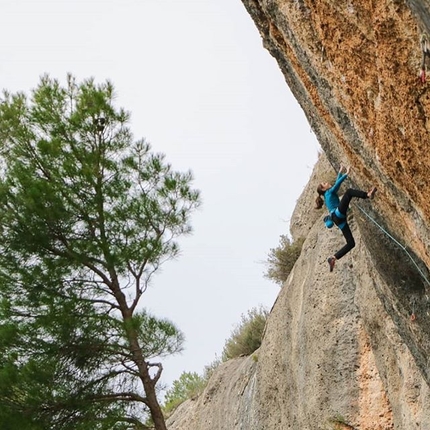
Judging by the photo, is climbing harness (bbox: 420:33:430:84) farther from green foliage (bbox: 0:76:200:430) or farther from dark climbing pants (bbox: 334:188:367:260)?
green foliage (bbox: 0:76:200:430)

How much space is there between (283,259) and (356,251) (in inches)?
240

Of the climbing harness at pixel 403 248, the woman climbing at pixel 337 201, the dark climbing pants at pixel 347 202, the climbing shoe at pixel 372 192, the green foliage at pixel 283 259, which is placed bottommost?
the climbing harness at pixel 403 248

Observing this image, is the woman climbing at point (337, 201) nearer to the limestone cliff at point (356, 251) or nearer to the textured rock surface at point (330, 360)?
the limestone cliff at point (356, 251)

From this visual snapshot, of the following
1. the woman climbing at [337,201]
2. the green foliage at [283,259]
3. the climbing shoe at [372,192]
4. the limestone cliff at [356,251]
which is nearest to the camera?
the limestone cliff at [356,251]

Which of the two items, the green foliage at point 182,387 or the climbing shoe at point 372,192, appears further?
the green foliage at point 182,387

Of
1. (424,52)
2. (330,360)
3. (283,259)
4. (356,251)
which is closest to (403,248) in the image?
(424,52)

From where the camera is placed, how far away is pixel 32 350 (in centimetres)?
1469

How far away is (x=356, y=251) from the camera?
13.2 m

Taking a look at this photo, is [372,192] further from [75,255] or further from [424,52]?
[75,255]

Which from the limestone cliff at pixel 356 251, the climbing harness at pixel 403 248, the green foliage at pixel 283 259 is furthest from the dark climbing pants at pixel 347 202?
the green foliage at pixel 283 259

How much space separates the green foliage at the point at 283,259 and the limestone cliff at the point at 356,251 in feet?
2.52

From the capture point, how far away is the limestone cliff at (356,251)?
6.89 m

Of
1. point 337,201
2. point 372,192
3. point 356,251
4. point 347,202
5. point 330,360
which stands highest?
point 356,251

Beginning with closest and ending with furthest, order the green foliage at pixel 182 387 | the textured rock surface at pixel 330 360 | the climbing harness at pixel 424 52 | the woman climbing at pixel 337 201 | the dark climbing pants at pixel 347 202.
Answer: the climbing harness at pixel 424 52, the dark climbing pants at pixel 347 202, the woman climbing at pixel 337 201, the textured rock surface at pixel 330 360, the green foliage at pixel 182 387
